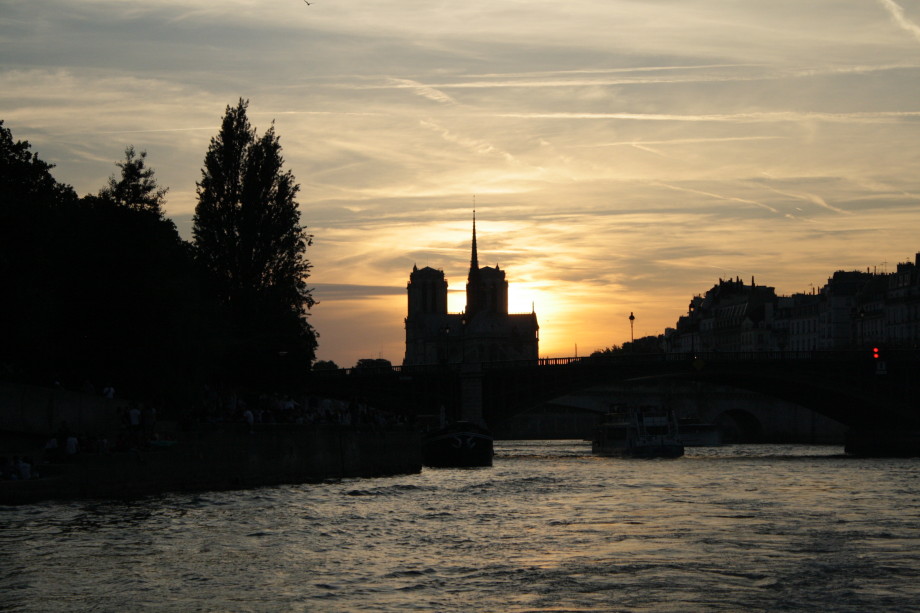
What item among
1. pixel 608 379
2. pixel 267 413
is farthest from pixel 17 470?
pixel 608 379

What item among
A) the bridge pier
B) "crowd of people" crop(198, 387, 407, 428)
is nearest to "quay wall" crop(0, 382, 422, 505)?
"crowd of people" crop(198, 387, 407, 428)

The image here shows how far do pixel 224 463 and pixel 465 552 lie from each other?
1688 centimetres

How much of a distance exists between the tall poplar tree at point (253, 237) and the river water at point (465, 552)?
22.3 metres

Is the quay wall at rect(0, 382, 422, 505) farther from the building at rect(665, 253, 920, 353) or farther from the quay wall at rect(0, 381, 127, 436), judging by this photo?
the building at rect(665, 253, 920, 353)

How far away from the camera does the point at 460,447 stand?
73.8 meters

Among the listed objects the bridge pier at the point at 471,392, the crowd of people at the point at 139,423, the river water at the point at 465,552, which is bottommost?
the river water at the point at 465,552

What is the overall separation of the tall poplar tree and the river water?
2230cm

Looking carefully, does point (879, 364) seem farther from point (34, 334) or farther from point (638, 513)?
point (34, 334)

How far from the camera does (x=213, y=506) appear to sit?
39.0m

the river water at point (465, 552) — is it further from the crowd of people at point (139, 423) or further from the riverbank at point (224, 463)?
the crowd of people at point (139, 423)

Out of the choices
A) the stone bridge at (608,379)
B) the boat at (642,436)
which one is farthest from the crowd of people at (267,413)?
the boat at (642,436)

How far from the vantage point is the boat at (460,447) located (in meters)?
73.8

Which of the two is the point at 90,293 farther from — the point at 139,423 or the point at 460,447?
the point at 460,447

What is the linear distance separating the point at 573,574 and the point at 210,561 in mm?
7145
